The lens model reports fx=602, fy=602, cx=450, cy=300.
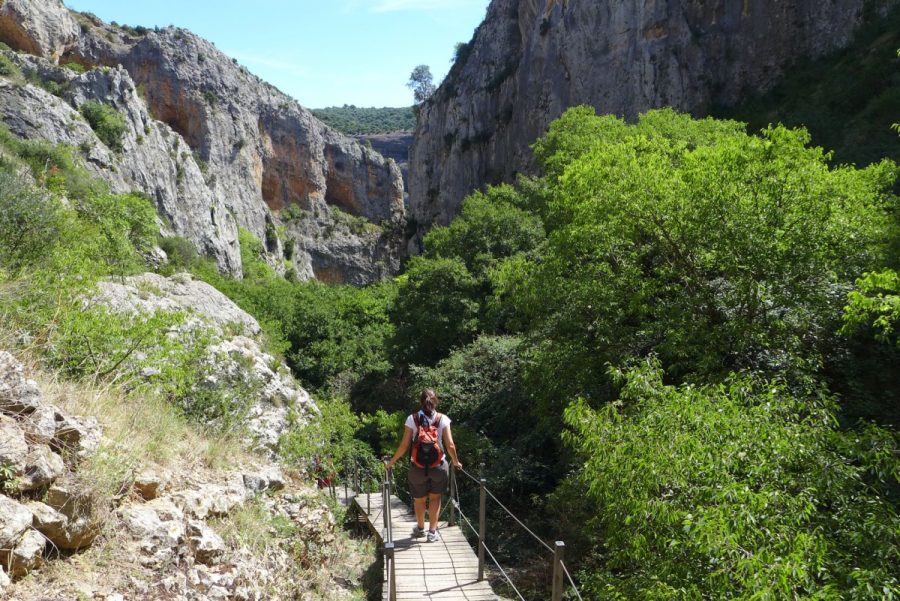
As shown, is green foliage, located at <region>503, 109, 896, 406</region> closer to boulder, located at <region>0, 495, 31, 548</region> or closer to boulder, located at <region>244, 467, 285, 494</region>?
boulder, located at <region>244, 467, 285, 494</region>

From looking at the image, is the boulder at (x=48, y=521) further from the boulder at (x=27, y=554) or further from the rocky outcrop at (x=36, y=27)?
the rocky outcrop at (x=36, y=27)

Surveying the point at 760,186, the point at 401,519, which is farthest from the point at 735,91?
the point at 401,519

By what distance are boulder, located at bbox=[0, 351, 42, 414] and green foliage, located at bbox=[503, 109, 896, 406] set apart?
A: 25.5 feet

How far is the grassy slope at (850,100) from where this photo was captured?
973 inches

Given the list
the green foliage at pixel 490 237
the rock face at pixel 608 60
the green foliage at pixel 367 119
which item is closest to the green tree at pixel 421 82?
the green foliage at pixel 367 119

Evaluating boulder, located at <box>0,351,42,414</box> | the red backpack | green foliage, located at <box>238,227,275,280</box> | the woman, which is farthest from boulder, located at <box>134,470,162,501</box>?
green foliage, located at <box>238,227,275,280</box>

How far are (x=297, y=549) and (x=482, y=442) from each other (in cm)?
698

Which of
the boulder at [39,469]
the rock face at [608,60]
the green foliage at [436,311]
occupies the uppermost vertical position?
the rock face at [608,60]

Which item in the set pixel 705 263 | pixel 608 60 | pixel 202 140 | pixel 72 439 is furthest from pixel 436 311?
pixel 202 140

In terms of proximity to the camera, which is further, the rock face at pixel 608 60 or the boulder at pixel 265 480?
the rock face at pixel 608 60

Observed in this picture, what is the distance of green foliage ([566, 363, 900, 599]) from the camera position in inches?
174

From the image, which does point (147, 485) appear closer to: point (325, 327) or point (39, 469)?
point (39, 469)

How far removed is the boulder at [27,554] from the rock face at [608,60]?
3927cm

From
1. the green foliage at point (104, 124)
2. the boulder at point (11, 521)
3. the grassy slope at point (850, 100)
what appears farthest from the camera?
the green foliage at point (104, 124)
